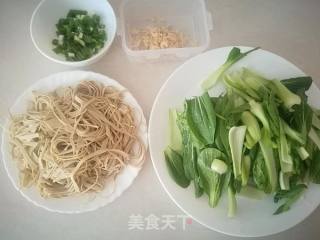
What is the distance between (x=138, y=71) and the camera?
1.18 m

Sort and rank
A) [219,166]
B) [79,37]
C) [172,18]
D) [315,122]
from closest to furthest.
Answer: [219,166], [315,122], [79,37], [172,18]

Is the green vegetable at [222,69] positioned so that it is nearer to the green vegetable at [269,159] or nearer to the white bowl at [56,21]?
the green vegetable at [269,159]

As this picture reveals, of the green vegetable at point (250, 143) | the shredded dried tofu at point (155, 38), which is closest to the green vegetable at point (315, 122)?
the green vegetable at point (250, 143)

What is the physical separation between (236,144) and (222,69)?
26cm

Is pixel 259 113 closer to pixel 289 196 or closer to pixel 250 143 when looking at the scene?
pixel 250 143

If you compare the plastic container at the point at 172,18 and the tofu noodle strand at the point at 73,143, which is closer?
the tofu noodle strand at the point at 73,143

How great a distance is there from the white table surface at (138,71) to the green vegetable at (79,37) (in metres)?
0.08

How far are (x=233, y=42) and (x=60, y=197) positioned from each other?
0.83 meters

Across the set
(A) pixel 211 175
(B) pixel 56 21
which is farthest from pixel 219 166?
(B) pixel 56 21

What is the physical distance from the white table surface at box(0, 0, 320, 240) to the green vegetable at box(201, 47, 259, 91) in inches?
8.2

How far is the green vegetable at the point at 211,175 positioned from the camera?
878mm

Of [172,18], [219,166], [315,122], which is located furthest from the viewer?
[172,18]

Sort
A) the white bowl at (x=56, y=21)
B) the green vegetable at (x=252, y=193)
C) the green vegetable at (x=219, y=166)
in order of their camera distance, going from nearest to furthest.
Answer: the green vegetable at (x=219, y=166) < the green vegetable at (x=252, y=193) < the white bowl at (x=56, y=21)

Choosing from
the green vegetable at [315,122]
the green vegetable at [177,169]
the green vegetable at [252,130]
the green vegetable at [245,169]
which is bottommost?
the green vegetable at [177,169]
